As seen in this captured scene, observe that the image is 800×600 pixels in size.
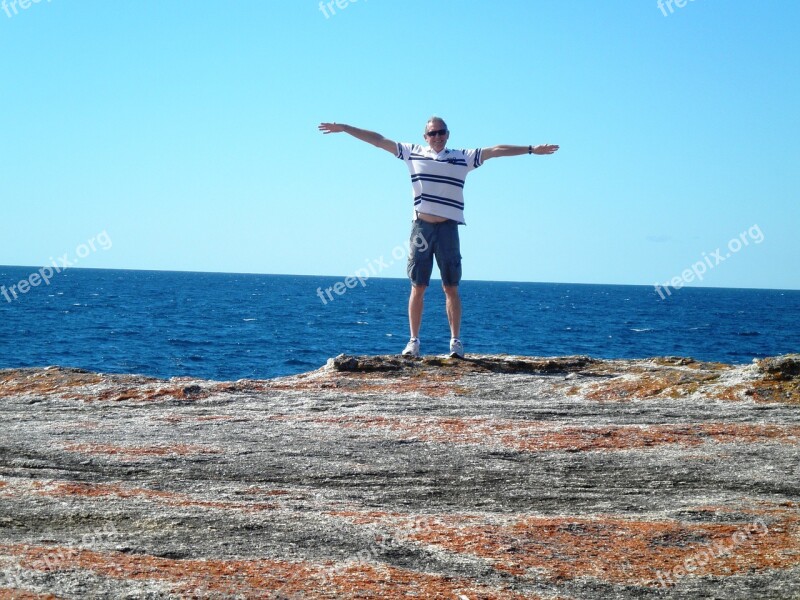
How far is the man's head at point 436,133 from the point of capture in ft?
32.6

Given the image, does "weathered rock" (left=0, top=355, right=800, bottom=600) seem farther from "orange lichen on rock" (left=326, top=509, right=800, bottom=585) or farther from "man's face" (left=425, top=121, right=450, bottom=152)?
"man's face" (left=425, top=121, right=450, bottom=152)

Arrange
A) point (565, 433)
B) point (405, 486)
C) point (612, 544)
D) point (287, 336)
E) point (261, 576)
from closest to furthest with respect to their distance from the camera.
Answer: point (261, 576) < point (612, 544) < point (405, 486) < point (565, 433) < point (287, 336)

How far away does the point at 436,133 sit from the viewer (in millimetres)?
9930

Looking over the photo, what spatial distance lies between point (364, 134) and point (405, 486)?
17.6 feet

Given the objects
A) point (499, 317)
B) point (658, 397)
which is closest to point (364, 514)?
point (658, 397)

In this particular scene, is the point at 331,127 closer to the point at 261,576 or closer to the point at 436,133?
the point at 436,133

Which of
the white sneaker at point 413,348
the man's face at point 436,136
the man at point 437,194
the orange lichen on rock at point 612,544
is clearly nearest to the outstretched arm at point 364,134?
the man at point 437,194

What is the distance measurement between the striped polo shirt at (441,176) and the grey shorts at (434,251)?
188 millimetres

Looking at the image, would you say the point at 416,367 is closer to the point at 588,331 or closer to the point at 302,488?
the point at 302,488

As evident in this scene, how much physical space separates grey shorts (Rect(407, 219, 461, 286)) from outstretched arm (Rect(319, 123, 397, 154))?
97cm

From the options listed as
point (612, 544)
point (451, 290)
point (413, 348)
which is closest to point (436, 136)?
point (451, 290)

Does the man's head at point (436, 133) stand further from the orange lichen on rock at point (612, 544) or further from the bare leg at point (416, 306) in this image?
the orange lichen on rock at point (612, 544)

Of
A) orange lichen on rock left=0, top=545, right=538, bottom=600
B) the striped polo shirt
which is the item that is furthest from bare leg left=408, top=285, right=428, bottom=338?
orange lichen on rock left=0, top=545, right=538, bottom=600

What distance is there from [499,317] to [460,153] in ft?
242
